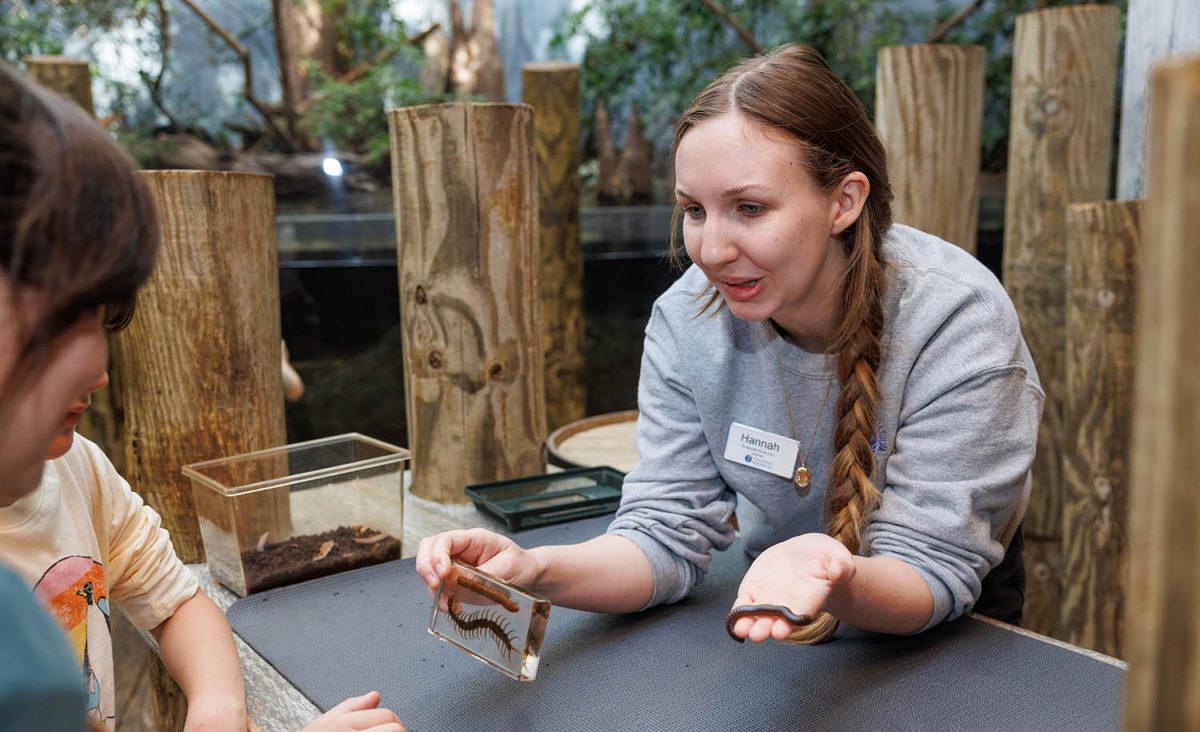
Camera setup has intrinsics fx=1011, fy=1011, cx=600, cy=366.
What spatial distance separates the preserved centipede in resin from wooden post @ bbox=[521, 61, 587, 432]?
6.97 feet

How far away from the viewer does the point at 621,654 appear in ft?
4.41

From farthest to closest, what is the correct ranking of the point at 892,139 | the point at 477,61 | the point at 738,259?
the point at 477,61
the point at 892,139
the point at 738,259

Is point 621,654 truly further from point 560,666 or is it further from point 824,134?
point 824,134

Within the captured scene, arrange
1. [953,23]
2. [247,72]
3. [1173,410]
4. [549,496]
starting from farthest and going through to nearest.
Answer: [247,72]
[953,23]
[549,496]
[1173,410]

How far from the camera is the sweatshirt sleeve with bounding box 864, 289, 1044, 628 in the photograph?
1285 mm

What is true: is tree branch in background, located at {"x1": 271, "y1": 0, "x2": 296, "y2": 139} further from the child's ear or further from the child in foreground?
the child in foreground

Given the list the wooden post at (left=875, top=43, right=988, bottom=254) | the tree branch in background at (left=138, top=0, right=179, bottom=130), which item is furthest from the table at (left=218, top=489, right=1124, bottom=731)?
the tree branch in background at (left=138, top=0, right=179, bottom=130)

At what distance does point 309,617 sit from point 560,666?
16.6 inches

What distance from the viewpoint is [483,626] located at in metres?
1.17

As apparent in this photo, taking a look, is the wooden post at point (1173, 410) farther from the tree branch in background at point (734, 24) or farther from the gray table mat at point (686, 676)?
the tree branch in background at point (734, 24)

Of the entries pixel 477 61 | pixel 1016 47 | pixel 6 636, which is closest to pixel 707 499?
pixel 6 636

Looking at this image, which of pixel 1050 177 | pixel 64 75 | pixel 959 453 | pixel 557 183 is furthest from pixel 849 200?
pixel 64 75

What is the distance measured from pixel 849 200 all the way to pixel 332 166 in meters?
4.02

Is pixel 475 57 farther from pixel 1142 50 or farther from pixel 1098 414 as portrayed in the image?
pixel 1098 414
